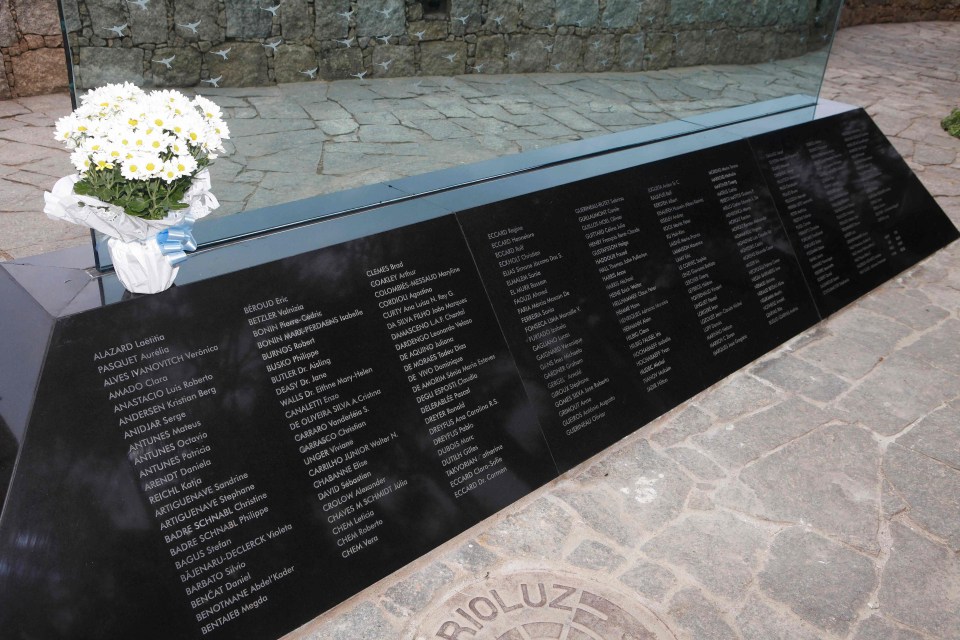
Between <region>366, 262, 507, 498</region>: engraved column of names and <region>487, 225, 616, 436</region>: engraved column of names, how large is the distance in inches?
10.1

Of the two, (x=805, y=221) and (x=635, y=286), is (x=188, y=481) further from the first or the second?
(x=805, y=221)

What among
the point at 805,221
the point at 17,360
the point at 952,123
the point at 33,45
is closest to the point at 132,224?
the point at 17,360

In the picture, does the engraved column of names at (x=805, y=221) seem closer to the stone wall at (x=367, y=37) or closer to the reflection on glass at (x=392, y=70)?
the reflection on glass at (x=392, y=70)

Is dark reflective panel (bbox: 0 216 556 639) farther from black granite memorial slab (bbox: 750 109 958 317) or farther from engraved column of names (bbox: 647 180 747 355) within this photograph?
black granite memorial slab (bbox: 750 109 958 317)

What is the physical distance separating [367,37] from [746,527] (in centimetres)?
240

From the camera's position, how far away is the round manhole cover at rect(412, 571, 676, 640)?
8.19 feet

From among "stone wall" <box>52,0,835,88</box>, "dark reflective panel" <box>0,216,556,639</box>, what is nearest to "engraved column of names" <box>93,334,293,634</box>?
"dark reflective panel" <box>0,216,556,639</box>

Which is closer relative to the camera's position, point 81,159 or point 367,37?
point 81,159

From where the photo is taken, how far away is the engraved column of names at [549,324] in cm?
316

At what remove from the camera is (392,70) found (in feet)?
9.21

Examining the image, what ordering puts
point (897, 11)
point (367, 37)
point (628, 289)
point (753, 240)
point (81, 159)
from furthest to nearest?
point (897, 11) < point (753, 240) < point (628, 289) < point (367, 37) < point (81, 159)

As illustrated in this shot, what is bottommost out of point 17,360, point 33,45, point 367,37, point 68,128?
point 17,360

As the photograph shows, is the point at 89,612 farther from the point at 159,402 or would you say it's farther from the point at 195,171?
the point at 195,171

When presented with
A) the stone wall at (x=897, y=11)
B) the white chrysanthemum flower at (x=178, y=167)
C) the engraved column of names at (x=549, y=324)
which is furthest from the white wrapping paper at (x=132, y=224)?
the stone wall at (x=897, y=11)
